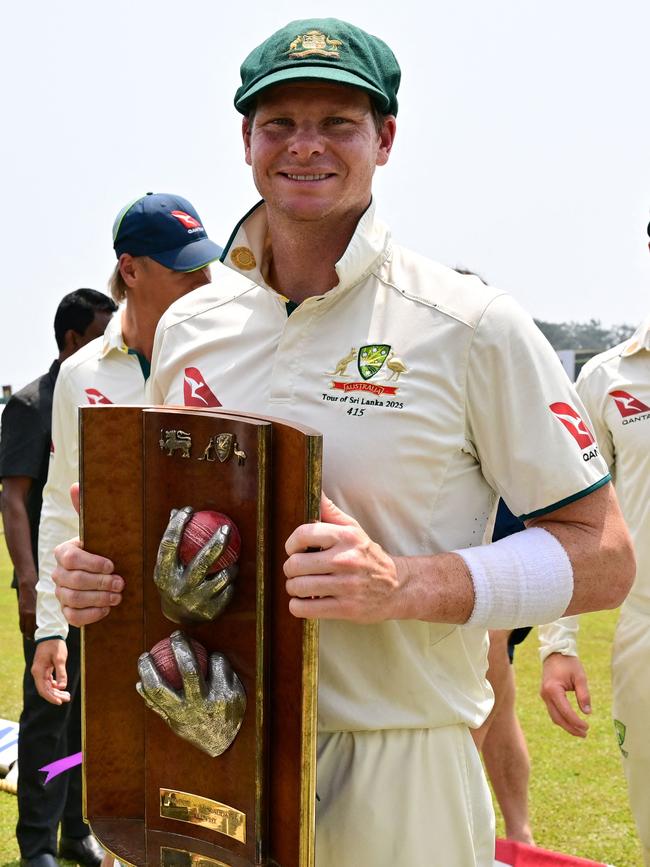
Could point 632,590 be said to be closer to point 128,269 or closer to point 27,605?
point 128,269

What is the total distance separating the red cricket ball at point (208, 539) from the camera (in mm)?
1701

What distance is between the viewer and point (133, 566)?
1.93 m

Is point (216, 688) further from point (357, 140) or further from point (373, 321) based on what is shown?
point (357, 140)

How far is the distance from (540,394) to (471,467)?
18 centimetres

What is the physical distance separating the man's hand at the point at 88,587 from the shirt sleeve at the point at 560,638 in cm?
168

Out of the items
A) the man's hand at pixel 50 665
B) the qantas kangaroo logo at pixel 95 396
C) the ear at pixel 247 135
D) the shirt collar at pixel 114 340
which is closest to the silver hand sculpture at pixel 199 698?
the ear at pixel 247 135

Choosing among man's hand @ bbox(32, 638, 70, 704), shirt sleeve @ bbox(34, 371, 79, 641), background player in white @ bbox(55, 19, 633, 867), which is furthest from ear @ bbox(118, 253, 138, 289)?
background player in white @ bbox(55, 19, 633, 867)

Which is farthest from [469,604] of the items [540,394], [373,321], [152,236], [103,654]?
[152,236]

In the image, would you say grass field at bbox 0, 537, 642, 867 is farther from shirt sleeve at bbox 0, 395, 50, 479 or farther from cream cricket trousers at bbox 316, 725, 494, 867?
cream cricket trousers at bbox 316, 725, 494, 867

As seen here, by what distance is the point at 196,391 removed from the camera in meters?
2.10

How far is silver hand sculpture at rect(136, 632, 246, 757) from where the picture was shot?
5.53 feet

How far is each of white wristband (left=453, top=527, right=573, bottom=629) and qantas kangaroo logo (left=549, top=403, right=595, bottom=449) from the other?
0.59ft

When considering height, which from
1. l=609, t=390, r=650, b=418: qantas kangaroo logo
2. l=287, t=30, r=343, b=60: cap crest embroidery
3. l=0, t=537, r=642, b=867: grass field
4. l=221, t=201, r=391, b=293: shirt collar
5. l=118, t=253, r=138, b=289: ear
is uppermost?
l=287, t=30, r=343, b=60: cap crest embroidery

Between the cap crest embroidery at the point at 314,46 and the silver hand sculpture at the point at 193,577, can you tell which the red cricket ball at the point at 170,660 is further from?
the cap crest embroidery at the point at 314,46
